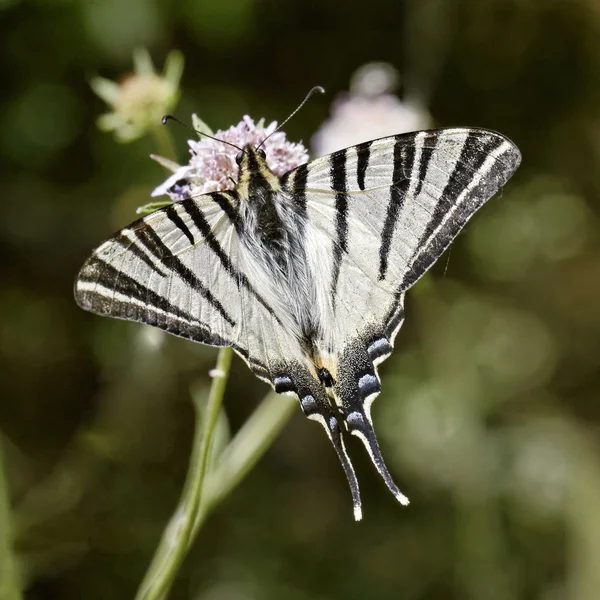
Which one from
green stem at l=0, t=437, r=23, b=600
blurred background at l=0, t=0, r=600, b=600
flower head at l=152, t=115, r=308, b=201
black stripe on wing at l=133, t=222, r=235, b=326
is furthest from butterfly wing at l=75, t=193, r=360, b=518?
blurred background at l=0, t=0, r=600, b=600

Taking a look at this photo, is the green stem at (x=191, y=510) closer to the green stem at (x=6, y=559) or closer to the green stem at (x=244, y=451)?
the green stem at (x=244, y=451)

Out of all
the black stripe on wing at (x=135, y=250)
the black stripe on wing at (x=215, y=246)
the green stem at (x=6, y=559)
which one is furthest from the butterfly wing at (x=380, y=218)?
the green stem at (x=6, y=559)

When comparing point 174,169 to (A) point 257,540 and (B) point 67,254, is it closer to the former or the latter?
(B) point 67,254

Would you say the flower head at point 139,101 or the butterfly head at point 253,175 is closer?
the butterfly head at point 253,175

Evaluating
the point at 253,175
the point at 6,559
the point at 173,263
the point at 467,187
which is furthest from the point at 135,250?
the point at 6,559

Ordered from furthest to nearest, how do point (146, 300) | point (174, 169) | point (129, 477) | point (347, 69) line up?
point (347, 69)
point (129, 477)
point (174, 169)
point (146, 300)

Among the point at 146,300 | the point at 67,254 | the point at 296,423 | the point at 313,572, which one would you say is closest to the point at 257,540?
the point at 313,572
